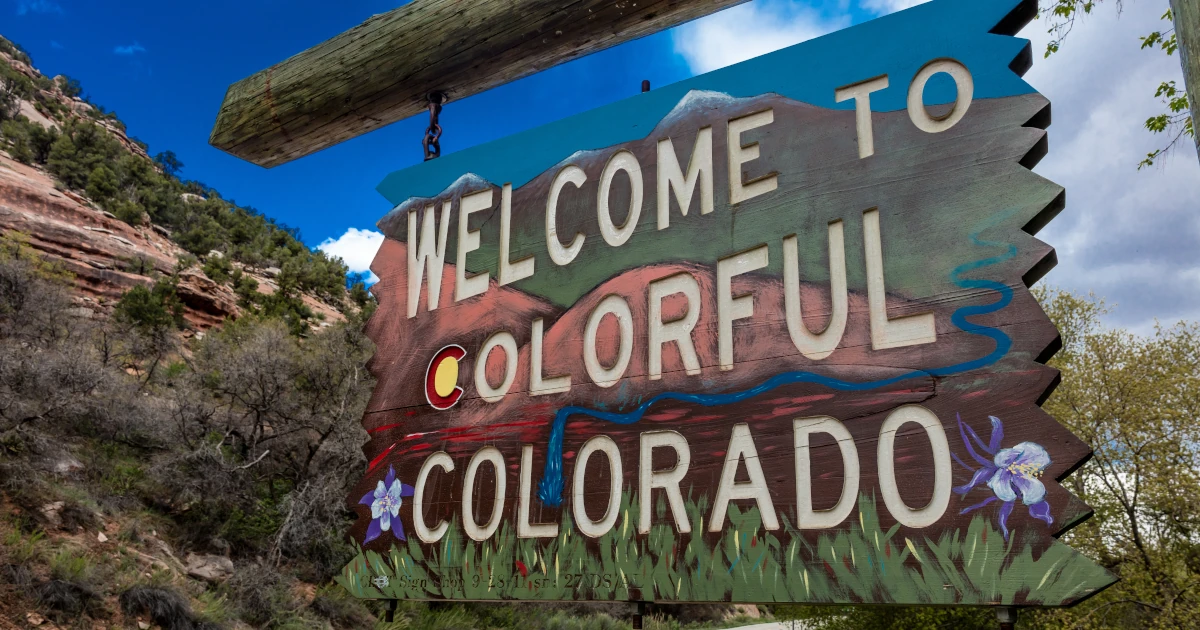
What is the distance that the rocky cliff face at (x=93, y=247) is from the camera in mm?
27297

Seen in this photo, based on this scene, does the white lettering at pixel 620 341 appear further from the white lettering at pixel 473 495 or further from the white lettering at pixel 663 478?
the white lettering at pixel 473 495

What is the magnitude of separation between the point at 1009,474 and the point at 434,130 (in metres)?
2.60

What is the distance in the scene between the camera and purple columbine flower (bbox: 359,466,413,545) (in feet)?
10.3

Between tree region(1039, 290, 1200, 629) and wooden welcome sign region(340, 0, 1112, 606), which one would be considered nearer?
wooden welcome sign region(340, 0, 1112, 606)

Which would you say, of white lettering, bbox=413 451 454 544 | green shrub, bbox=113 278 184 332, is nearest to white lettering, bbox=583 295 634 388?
white lettering, bbox=413 451 454 544

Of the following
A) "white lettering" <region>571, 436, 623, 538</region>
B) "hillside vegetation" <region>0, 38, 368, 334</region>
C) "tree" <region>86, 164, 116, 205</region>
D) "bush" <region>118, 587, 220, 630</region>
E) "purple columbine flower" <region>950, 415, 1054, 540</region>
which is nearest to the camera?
"purple columbine flower" <region>950, 415, 1054, 540</region>

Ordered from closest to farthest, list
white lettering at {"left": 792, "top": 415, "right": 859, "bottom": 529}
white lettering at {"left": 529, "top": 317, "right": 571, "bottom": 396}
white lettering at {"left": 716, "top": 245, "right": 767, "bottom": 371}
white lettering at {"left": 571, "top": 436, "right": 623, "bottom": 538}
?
white lettering at {"left": 792, "top": 415, "right": 859, "bottom": 529} → white lettering at {"left": 716, "top": 245, "right": 767, "bottom": 371} → white lettering at {"left": 571, "top": 436, "right": 623, "bottom": 538} → white lettering at {"left": 529, "top": 317, "right": 571, "bottom": 396}

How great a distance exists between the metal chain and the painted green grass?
166 cm

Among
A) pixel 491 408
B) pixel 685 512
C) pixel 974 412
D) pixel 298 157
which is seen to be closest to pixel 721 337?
pixel 685 512

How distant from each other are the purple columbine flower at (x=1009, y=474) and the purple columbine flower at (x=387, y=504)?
2.04 metres

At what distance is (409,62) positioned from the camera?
3.28 meters

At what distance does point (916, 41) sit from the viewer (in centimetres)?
240

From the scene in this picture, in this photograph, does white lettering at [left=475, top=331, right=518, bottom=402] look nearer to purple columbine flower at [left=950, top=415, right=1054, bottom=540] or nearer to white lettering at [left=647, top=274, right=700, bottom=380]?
white lettering at [left=647, top=274, right=700, bottom=380]

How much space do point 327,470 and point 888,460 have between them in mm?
14734
